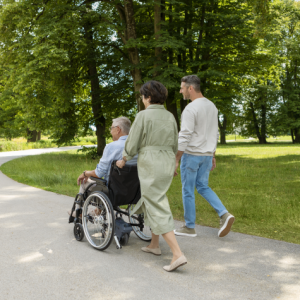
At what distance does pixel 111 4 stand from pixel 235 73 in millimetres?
6308

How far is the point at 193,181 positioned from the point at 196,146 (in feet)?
1.53

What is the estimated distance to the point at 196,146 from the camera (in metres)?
4.59

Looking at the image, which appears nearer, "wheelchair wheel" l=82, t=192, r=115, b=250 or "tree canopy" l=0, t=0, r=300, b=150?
"wheelchair wheel" l=82, t=192, r=115, b=250

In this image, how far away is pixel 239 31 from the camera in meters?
15.6

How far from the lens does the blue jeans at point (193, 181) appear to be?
4625 mm

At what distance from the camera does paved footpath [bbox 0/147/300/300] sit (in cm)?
305

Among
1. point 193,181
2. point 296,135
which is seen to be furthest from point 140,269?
point 296,135

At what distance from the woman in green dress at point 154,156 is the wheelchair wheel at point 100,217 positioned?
43 centimetres

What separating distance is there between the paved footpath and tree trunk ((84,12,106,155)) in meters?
13.5

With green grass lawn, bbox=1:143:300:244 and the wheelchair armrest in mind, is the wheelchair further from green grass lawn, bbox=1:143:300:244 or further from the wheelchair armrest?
green grass lawn, bbox=1:143:300:244

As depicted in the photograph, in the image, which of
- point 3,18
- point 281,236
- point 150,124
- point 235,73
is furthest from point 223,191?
point 3,18

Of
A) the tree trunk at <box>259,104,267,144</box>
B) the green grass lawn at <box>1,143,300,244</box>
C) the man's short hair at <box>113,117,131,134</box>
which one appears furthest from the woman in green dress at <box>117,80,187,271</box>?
the tree trunk at <box>259,104,267,144</box>

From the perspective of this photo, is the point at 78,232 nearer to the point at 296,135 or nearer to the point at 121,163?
the point at 121,163

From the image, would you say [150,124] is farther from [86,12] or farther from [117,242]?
[86,12]
